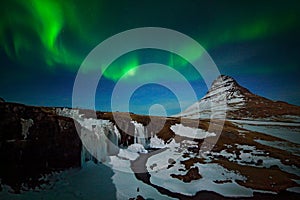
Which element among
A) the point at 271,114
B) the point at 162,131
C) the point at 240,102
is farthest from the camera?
the point at 240,102

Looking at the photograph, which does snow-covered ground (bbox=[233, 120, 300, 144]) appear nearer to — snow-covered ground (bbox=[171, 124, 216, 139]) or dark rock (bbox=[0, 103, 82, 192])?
snow-covered ground (bbox=[171, 124, 216, 139])

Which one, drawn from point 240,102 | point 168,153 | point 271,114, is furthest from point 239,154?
point 240,102

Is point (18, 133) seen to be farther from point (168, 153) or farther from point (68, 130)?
point (168, 153)

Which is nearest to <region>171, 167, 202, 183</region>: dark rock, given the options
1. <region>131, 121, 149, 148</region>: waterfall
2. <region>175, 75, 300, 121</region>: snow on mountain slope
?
<region>131, 121, 149, 148</region>: waterfall

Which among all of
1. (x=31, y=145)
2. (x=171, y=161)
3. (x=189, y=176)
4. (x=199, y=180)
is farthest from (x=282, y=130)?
(x=31, y=145)

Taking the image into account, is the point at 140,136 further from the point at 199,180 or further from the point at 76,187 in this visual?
the point at 76,187

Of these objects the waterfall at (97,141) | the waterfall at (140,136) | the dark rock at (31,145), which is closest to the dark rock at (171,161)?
the waterfall at (97,141)

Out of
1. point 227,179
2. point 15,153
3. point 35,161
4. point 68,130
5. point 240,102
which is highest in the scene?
point 240,102

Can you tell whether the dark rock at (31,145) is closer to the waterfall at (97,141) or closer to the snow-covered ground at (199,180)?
the waterfall at (97,141)
